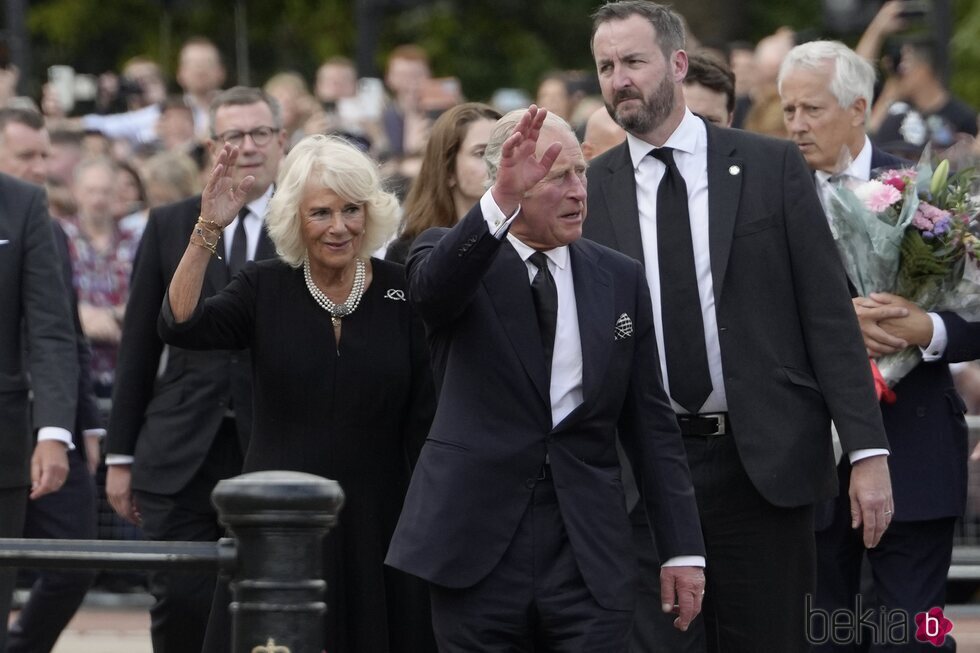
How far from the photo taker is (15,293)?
740cm

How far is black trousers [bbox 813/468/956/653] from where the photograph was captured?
684 cm

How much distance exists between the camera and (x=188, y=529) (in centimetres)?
734

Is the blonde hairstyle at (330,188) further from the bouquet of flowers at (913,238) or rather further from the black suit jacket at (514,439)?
the bouquet of flowers at (913,238)

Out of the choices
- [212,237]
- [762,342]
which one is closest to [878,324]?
[762,342]

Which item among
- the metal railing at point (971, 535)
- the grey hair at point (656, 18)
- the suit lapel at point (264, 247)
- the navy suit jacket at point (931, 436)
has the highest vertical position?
Result: the grey hair at point (656, 18)

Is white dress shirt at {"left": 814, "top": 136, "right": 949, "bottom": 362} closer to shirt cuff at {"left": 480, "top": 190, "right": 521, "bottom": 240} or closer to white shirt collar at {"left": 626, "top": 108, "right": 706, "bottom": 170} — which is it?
white shirt collar at {"left": 626, "top": 108, "right": 706, "bottom": 170}

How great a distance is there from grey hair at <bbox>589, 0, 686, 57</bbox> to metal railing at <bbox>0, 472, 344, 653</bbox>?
249 centimetres

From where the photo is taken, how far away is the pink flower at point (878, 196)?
668 cm

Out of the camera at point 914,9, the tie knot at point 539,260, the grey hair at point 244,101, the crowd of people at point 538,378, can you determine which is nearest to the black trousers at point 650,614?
the crowd of people at point 538,378

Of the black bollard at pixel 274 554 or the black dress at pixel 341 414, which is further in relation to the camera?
the black dress at pixel 341 414

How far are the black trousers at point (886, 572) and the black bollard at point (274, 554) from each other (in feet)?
10.3

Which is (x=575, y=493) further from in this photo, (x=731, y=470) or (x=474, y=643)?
(x=731, y=470)

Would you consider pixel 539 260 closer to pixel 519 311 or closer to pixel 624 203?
pixel 519 311

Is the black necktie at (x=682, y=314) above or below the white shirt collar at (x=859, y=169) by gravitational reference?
below
